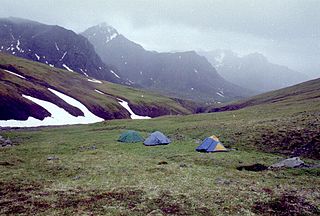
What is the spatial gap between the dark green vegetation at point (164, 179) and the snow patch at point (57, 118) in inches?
1465

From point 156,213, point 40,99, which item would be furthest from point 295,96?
point 156,213

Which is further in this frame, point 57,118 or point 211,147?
point 57,118

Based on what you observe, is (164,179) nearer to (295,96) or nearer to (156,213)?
(156,213)

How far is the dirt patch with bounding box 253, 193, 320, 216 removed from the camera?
2255 cm

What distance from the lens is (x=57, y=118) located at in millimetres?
94938

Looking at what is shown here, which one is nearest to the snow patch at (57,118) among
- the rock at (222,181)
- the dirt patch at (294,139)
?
the dirt patch at (294,139)

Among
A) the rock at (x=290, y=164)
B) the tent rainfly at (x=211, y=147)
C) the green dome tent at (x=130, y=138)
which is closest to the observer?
the rock at (x=290, y=164)

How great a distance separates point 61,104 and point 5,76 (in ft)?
88.4

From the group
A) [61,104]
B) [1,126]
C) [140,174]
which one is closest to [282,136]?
[140,174]

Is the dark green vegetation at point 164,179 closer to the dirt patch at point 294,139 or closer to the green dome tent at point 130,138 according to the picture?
the dirt patch at point 294,139

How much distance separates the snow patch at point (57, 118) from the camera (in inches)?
3308

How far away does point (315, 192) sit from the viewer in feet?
88.2

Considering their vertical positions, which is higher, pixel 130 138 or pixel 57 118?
pixel 57 118

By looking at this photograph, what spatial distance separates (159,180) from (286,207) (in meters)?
11.8
